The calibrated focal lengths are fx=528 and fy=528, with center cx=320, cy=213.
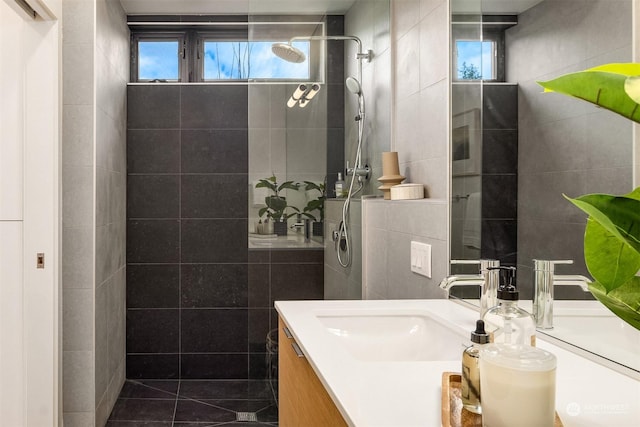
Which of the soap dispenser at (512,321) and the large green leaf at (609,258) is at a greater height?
the large green leaf at (609,258)

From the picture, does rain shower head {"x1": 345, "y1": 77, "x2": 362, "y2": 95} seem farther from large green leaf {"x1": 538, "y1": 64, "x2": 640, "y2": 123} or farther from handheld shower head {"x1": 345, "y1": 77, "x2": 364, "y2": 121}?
large green leaf {"x1": 538, "y1": 64, "x2": 640, "y2": 123}

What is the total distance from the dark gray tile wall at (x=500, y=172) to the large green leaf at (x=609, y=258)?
81 cm

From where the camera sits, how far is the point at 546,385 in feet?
2.26

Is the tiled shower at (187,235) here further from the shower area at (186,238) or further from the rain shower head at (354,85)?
the rain shower head at (354,85)

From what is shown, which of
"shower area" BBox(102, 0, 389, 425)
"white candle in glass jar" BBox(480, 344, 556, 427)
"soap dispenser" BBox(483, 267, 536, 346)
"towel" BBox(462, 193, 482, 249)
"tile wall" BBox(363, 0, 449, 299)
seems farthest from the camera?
"shower area" BBox(102, 0, 389, 425)

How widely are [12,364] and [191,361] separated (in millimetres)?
1479

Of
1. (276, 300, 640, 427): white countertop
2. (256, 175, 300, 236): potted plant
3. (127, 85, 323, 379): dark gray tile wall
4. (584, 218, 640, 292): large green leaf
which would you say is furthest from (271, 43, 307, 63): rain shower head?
(584, 218, 640, 292): large green leaf

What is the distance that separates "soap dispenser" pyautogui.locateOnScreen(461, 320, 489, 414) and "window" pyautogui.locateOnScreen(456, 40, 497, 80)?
0.92m

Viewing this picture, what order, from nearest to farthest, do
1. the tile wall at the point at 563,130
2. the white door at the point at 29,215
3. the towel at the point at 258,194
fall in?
the tile wall at the point at 563,130, the white door at the point at 29,215, the towel at the point at 258,194

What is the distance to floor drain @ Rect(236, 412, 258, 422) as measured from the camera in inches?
116

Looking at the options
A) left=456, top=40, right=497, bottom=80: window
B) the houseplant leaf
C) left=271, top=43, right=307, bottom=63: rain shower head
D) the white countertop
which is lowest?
the white countertop

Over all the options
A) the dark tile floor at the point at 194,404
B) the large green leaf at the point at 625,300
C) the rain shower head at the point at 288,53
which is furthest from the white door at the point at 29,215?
the large green leaf at the point at 625,300

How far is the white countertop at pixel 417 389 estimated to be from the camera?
794 mm

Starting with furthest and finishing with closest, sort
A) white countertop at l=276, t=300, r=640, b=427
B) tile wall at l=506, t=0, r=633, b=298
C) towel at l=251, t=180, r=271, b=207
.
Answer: towel at l=251, t=180, r=271, b=207
tile wall at l=506, t=0, r=633, b=298
white countertop at l=276, t=300, r=640, b=427
